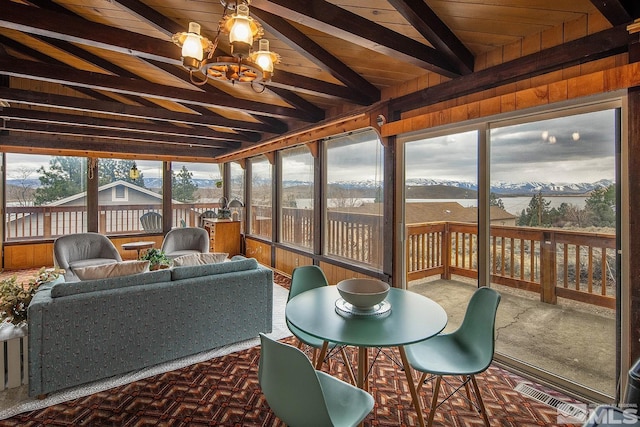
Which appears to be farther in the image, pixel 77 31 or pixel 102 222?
pixel 102 222

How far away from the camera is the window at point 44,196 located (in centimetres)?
638

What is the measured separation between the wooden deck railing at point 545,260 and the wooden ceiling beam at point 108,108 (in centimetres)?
344

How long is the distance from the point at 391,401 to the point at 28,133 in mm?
7688

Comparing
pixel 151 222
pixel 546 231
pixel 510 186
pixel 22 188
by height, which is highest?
pixel 22 188

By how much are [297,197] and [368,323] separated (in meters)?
3.94

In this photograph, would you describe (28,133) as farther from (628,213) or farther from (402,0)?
(628,213)

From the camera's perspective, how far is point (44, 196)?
6.73 metres

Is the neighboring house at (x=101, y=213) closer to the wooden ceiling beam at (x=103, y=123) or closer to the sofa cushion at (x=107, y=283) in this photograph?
the wooden ceiling beam at (x=103, y=123)

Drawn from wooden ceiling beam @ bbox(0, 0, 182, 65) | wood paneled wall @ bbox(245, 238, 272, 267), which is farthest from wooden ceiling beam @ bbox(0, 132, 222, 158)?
wooden ceiling beam @ bbox(0, 0, 182, 65)

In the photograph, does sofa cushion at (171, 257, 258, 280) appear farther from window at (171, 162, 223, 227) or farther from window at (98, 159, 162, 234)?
window at (98, 159, 162, 234)

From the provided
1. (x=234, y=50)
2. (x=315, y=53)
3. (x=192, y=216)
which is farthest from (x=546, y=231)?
(x=192, y=216)

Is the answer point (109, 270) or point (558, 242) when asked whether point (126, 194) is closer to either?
point (109, 270)

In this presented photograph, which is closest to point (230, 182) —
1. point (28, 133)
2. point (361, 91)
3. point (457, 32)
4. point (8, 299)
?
point (28, 133)

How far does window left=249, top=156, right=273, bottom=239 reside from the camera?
648 centimetres
